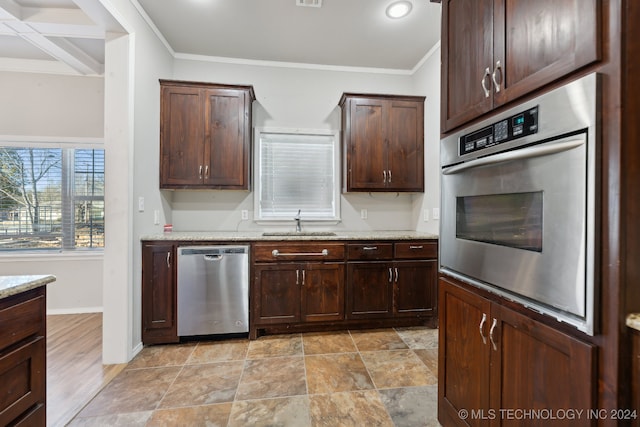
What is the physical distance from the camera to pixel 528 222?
93 cm

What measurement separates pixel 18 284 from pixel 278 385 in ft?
4.97

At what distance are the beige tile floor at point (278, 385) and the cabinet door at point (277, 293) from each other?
0.22 meters

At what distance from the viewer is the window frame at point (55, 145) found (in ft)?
9.93

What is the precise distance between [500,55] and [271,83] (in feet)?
8.69

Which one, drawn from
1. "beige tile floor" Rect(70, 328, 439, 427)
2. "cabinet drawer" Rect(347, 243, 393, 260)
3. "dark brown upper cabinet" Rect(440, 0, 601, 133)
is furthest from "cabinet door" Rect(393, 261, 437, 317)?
"dark brown upper cabinet" Rect(440, 0, 601, 133)

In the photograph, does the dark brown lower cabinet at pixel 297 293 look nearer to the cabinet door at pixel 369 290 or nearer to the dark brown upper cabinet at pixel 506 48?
the cabinet door at pixel 369 290

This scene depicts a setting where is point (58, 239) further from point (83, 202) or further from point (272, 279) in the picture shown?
point (272, 279)

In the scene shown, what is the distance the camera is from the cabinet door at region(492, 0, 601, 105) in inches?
29.1

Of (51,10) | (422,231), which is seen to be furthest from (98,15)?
(422,231)

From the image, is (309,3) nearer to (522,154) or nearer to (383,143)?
(383,143)

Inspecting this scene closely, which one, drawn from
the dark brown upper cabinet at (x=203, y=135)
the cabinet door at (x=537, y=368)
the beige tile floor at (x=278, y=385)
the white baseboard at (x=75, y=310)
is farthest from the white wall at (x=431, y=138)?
the white baseboard at (x=75, y=310)

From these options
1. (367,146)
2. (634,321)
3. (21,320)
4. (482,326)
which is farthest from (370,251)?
(21,320)

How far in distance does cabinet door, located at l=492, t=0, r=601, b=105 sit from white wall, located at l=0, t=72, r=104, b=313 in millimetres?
3920

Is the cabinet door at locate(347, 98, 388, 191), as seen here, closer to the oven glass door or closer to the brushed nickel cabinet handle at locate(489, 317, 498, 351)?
the oven glass door
